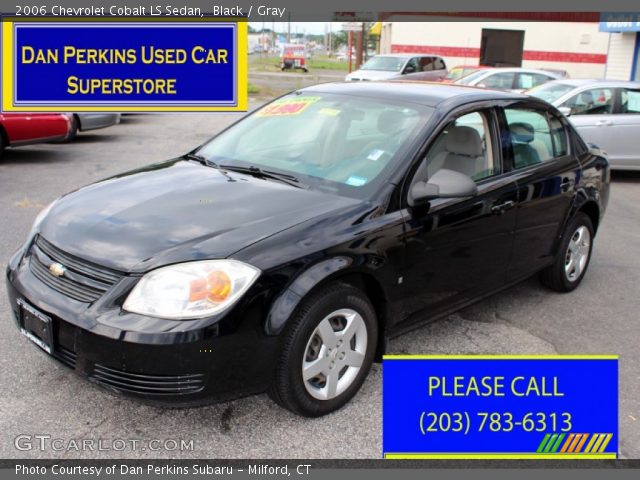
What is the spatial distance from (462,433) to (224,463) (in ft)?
3.46

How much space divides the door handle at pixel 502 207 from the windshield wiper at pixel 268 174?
1237mm

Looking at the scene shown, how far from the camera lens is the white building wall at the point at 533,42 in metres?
33.7

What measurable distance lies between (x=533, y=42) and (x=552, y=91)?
25.9 metres

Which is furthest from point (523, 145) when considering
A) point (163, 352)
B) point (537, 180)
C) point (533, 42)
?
point (533, 42)

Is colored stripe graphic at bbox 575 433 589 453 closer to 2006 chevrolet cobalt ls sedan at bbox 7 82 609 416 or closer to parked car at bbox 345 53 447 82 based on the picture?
2006 chevrolet cobalt ls sedan at bbox 7 82 609 416

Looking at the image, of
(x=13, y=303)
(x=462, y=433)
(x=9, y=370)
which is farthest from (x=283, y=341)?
(x=9, y=370)

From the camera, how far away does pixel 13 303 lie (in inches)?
129

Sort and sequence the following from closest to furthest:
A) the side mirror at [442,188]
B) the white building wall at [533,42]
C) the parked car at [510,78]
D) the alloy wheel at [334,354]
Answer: the alloy wheel at [334,354], the side mirror at [442,188], the parked car at [510,78], the white building wall at [533,42]

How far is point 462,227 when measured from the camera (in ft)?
12.6

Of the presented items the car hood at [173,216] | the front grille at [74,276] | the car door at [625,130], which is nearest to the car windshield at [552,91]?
the car door at [625,130]

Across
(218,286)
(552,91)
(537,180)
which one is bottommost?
(218,286)

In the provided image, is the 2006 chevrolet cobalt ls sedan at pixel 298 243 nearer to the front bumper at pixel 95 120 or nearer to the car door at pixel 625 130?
the car door at pixel 625 130

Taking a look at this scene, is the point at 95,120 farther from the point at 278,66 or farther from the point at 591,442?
the point at 278,66

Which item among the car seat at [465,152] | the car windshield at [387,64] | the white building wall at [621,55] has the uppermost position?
the white building wall at [621,55]
